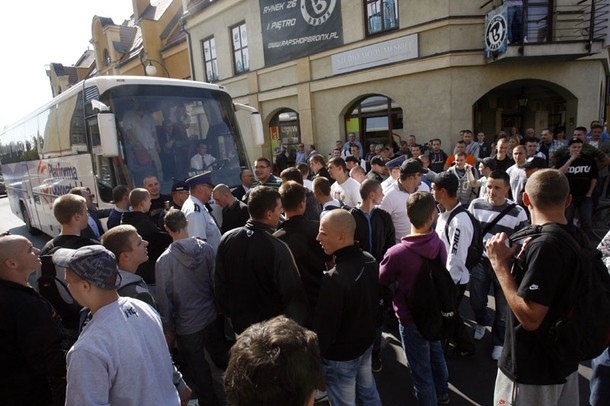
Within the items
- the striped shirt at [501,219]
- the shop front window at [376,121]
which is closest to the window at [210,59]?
the shop front window at [376,121]

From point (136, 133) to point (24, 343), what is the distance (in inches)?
179

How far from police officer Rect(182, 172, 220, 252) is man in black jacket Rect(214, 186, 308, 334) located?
119 cm

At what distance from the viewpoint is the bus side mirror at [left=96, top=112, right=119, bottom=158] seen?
529 centimetres

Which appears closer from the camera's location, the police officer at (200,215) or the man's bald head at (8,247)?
the man's bald head at (8,247)

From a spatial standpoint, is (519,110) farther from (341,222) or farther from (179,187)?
(341,222)

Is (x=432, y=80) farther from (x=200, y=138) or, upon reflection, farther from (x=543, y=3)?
(x=200, y=138)

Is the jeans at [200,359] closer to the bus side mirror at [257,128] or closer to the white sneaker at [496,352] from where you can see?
the white sneaker at [496,352]

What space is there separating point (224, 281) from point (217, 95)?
496 centimetres

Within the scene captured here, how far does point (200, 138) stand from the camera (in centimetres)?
659

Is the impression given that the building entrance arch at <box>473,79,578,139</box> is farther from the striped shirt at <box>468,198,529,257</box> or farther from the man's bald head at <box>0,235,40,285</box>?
the man's bald head at <box>0,235,40,285</box>

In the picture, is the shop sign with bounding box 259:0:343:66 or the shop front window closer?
the shop front window

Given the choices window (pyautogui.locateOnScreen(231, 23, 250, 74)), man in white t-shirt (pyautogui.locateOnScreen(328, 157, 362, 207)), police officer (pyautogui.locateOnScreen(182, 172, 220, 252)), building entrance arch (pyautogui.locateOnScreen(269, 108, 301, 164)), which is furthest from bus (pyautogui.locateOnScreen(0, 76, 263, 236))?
window (pyautogui.locateOnScreen(231, 23, 250, 74))

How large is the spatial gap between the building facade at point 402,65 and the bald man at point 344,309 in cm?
952

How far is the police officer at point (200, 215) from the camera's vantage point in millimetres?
3982
